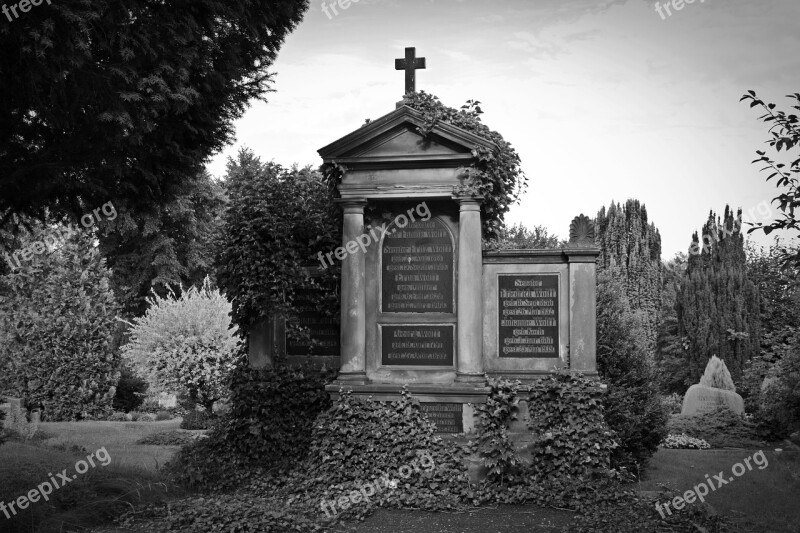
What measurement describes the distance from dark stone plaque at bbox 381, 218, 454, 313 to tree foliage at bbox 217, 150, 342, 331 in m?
0.95

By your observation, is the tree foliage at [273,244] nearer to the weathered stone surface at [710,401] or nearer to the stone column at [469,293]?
the stone column at [469,293]

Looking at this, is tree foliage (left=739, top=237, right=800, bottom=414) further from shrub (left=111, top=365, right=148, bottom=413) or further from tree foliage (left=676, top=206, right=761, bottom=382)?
shrub (left=111, top=365, right=148, bottom=413)

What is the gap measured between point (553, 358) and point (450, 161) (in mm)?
2968

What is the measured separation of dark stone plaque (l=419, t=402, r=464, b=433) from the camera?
33.0ft

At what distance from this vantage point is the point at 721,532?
7.66 metres

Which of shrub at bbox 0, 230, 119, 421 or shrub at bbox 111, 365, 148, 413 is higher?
shrub at bbox 0, 230, 119, 421

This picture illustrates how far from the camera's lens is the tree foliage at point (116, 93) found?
7.10 metres

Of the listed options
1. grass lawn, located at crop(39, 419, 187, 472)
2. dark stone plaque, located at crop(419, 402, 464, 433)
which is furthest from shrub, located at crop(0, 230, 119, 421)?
dark stone plaque, located at crop(419, 402, 464, 433)

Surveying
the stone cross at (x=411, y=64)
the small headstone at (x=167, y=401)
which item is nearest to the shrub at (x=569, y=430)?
the stone cross at (x=411, y=64)

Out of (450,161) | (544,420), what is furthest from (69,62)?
(544,420)

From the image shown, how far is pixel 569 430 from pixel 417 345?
229cm

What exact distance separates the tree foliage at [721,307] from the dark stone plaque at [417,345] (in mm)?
22113

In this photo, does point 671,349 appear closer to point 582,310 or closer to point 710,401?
point 710,401

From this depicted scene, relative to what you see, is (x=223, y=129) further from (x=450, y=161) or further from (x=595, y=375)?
(x=595, y=375)
